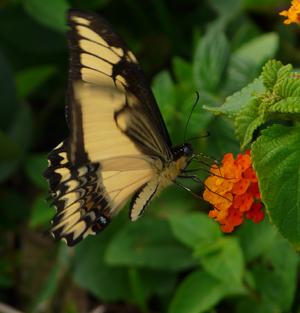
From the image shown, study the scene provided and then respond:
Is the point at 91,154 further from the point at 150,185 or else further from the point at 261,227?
the point at 261,227

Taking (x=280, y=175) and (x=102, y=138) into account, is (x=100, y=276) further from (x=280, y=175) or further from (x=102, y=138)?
(x=280, y=175)

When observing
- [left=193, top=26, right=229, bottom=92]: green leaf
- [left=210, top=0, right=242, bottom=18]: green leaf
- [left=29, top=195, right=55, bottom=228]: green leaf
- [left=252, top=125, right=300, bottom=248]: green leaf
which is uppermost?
[left=252, top=125, right=300, bottom=248]: green leaf

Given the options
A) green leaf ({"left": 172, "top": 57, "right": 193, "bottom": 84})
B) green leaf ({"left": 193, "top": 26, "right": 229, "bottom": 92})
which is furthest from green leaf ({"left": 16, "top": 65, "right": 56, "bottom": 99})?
green leaf ({"left": 193, "top": 26, "right": 229, "bottom": 92})

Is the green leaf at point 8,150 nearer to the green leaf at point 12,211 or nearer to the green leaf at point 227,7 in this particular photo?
the green leaf at point 12,211

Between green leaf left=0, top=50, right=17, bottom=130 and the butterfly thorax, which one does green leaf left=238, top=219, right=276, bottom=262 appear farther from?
green leaf left=0, top=50, right=17, bottom=130

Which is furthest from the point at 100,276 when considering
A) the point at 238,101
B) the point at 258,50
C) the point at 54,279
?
the point at 238,101

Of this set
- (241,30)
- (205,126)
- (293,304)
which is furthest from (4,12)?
(293,304)
